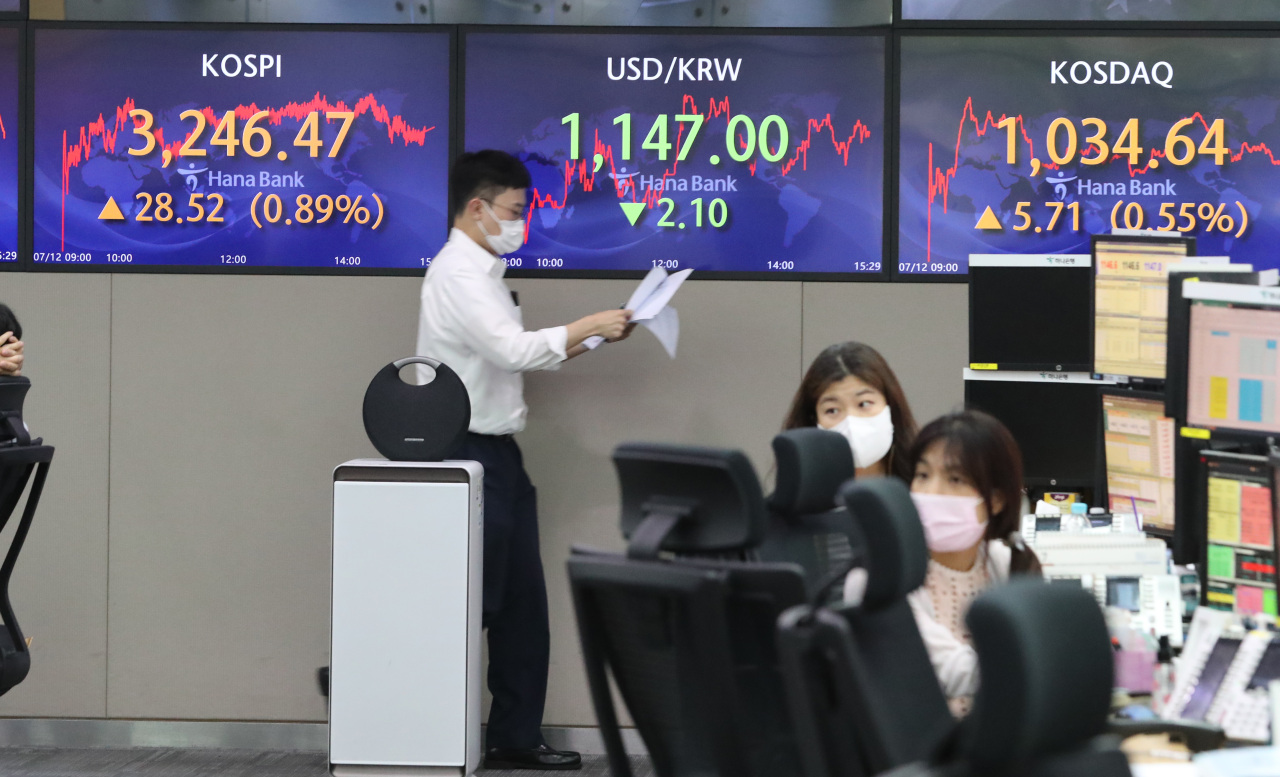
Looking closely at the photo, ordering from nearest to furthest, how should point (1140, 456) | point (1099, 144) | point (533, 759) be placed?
point (1140, 456), point (533, 759), point (1099, 144)

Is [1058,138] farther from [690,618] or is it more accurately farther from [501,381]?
[690,618]

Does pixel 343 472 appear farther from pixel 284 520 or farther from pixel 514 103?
pixel 514 103

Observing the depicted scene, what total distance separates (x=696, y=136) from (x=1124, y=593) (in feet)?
7.80

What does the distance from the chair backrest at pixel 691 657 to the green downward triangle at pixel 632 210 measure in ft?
7.73

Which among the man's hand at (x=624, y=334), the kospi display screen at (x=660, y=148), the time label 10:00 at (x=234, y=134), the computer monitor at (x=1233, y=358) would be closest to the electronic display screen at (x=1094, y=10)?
the kospi display screen at (x=660, y=148)

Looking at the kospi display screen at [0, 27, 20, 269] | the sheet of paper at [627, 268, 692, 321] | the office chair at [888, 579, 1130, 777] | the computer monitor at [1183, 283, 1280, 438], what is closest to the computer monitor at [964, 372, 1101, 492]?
the sheet of paper at [627, 268, 692, 321]

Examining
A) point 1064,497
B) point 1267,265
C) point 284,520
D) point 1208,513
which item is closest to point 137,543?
point 284,520

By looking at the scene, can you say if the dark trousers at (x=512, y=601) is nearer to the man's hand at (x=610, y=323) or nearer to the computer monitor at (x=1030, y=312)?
the man's hand at (x=610, y=323)

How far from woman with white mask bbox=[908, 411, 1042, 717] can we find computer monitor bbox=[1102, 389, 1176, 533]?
553 mm

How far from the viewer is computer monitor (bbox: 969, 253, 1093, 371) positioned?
150 inches

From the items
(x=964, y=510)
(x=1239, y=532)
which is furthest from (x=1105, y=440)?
(x=964, y=510)

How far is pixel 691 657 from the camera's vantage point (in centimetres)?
197

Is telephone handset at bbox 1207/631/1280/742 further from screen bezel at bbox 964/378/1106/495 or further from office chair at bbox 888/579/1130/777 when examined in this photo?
screen bezel at bbox 964/378/1106/495

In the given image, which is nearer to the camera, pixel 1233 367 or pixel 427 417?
pixel 1233 367
